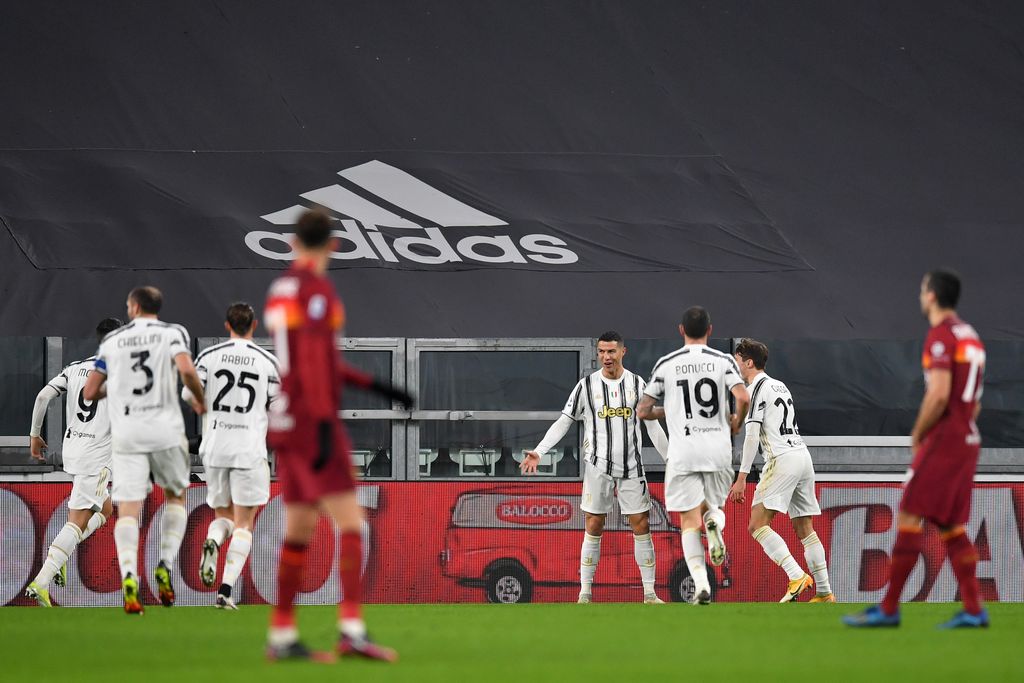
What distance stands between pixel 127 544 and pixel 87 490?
Result: 112 inches

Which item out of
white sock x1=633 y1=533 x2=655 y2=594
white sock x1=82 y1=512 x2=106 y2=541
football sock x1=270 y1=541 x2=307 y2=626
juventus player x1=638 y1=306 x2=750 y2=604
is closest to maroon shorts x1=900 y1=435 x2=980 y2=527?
juventus player x1=638 y1=306 x2=750 y2=604

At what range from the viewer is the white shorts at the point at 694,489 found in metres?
10.9

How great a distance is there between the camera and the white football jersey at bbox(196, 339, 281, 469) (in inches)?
406

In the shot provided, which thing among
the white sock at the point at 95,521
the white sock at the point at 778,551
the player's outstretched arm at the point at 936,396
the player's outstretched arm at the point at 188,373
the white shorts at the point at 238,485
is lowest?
the white sock at the point at 778,551

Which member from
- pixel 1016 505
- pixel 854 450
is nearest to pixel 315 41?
pixel 854 450

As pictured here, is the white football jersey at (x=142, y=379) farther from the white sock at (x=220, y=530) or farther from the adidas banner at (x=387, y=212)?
the adidas banner at (x=387, y=212)

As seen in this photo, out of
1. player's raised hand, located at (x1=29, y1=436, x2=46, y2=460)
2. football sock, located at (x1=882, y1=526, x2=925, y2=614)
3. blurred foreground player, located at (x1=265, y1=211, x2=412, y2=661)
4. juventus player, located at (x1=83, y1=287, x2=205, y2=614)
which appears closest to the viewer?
blurred foreground player, located at (x1=265, y1=211, x2=412, y2=661)

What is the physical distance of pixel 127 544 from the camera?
30.9ft

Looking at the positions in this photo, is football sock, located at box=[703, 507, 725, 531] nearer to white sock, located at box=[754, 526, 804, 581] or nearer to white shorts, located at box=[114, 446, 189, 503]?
white sock, located at box=[754, 526, 804, 581]

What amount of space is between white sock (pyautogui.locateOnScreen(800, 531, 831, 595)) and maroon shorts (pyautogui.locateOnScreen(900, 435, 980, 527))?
4.54 meters

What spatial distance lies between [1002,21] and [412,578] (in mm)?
9853

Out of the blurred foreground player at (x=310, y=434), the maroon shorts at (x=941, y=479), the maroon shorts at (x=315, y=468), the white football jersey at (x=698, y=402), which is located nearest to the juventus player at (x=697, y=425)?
the white football jersey at (x=698, y=402)

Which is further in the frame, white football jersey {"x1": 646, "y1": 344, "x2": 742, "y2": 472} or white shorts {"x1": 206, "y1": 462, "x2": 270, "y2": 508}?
white football jersey {"x1": 646, "y1": 344, "x2": 742, "y2": 472}

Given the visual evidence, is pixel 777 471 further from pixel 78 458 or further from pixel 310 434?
pixel 310 434
